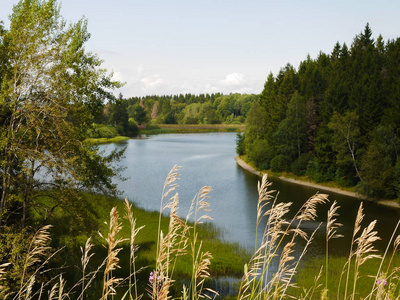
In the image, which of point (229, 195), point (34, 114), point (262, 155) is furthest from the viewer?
point (262, 155)

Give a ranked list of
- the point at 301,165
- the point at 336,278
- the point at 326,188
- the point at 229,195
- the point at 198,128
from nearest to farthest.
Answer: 1. the point at 336,278
2. the point at 229,195
3. the point at 326,188
4. the point at 301,165
5. the point at 198,128

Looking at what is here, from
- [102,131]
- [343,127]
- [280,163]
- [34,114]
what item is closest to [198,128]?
[280,163]

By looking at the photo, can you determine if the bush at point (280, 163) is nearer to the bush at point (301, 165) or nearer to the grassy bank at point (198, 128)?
the bush at point (301, 165)

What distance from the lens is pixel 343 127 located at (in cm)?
3988

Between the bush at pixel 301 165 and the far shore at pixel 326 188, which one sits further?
the bush at pixel 301 165

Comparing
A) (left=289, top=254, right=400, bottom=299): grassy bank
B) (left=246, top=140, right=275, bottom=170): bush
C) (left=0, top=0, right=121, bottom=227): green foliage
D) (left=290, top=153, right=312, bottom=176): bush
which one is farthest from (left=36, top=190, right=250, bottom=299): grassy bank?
(left=246, top=140, right=275, bottom=170): bush

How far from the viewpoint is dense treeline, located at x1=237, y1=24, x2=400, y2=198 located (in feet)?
117

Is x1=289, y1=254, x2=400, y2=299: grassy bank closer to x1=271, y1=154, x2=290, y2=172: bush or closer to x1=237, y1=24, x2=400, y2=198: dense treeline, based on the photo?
x1=237, y1=24, x2=400, y2=198: dense treeline

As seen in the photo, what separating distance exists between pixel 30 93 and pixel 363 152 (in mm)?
34770

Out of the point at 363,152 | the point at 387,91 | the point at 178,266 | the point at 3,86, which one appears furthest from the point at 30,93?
the point at 387,91

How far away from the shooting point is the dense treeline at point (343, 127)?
117ft

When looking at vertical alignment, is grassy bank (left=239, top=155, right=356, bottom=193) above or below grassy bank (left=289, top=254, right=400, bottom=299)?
above

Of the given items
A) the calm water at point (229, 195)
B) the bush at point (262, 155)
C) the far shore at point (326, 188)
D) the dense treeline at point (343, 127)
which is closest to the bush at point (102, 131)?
the calm water at point (229, 195)

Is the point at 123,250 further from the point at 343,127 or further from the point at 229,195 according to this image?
the point at 343,127
